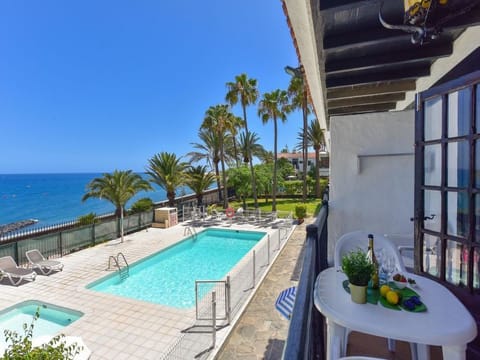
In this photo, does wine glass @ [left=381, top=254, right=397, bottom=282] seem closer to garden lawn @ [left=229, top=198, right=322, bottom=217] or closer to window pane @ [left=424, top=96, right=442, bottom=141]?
window pane @ [left=424, top=96, right=442, bottom=141]

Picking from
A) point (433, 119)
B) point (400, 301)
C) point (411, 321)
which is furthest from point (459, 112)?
point (411, 321)

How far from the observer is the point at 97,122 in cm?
6662

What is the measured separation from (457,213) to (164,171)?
621 inches

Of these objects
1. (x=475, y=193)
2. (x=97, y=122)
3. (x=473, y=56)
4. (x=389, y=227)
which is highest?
(x=97, y=122)

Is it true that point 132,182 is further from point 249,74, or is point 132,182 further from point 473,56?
point 473,56

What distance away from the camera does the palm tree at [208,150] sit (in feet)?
70.1

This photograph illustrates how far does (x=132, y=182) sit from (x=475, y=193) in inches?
554

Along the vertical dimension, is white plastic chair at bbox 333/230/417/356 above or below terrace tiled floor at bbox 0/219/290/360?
above

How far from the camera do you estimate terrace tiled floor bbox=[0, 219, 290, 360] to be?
482 centimetres

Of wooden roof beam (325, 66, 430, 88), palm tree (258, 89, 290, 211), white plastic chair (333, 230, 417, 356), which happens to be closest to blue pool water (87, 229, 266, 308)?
white plastic chair (333, 230, 417, 356)

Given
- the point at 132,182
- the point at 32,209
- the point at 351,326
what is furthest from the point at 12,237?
the point at 32,209

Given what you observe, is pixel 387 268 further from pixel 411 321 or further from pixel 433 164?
pixel 433 164

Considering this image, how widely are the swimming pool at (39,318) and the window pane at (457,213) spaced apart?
7.25m

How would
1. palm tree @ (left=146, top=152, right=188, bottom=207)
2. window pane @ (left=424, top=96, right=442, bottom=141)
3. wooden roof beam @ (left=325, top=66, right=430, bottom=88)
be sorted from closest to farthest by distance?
window pane @ (left=424, top=96, right=442, bottom=141) → wooden roof beam @ (left=325, top=66, right=430, bottom=88) → palm tree @ (left=146, top=152, right=188, bottom=207)
